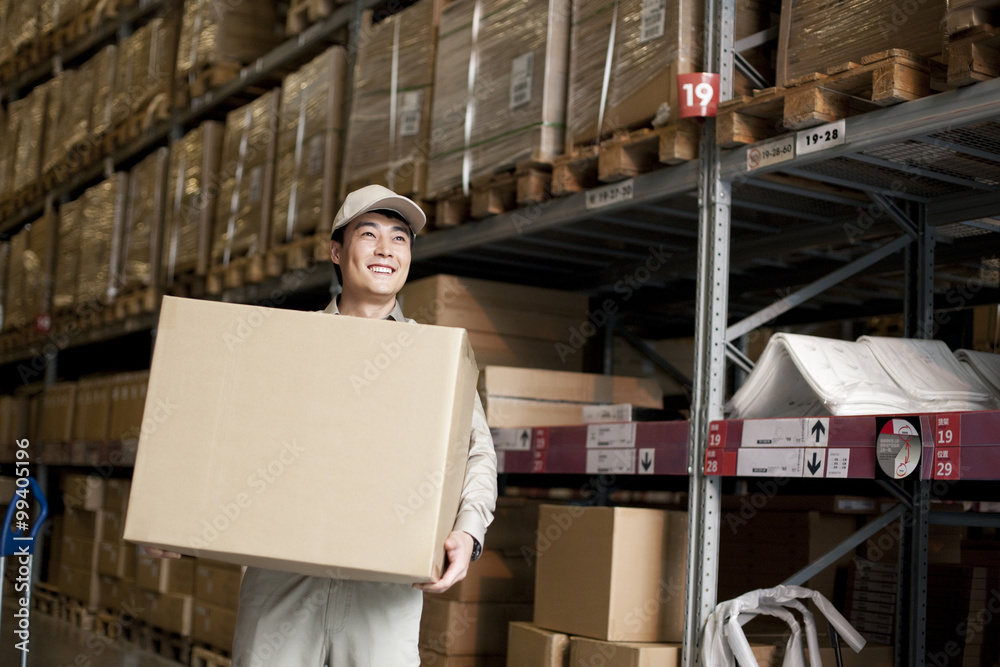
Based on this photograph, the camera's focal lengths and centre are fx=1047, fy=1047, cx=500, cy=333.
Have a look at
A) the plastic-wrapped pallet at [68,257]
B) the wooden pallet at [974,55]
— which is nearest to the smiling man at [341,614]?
the wooden pallet at [974,55]

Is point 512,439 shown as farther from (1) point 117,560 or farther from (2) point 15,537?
(1) point 117,560

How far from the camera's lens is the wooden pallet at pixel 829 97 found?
2.85 m

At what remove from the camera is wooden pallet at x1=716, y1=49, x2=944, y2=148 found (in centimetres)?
285

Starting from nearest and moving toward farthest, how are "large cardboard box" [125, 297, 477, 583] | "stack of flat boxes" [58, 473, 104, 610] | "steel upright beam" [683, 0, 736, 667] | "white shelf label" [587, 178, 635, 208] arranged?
"large cardboard box" [125, 297, 477, 583] → "steel upright beam" [683, 0, 736, 667] → "white shelf label" [587, 178, 635, 208] → "stack of flat boxes" [58, 473, 104, 610]

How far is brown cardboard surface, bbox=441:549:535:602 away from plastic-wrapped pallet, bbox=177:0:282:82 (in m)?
4.33

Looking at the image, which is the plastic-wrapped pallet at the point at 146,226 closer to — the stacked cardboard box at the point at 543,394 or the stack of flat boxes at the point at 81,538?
the stack of flat boxes at the point at 81,538

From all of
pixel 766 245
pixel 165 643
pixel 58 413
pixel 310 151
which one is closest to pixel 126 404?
pixel 58 413

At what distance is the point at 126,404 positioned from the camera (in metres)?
7.74

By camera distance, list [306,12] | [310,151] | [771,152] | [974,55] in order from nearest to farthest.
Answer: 1. [974,55]
2. [771,152]
3. [310,151]
4. [306,12]

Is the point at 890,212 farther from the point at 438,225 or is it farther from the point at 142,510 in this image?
the point at 142,510

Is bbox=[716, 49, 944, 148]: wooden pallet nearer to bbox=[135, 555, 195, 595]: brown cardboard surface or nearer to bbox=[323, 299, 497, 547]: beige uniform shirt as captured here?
bbox=[323, 299, 497, 547]: beige uniform shirt

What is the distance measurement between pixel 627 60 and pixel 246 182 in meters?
3.42

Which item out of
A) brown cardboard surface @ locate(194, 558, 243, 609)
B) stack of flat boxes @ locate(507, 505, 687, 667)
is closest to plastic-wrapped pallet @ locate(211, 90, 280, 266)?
brown cardboard surface @ locate(194, 558, 243, 609)

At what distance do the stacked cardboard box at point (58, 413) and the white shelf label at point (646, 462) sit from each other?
21.0 feet
